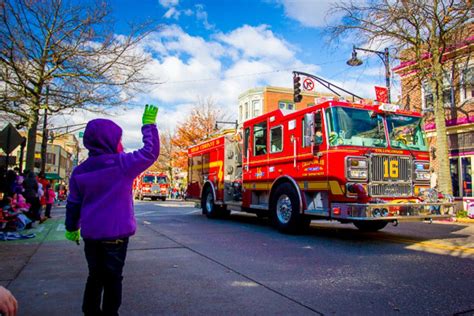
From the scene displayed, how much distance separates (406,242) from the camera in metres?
7.98

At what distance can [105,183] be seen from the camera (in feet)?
10.0

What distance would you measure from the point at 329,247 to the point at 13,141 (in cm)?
811

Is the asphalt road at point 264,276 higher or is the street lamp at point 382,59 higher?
the street lamp at point 382,59

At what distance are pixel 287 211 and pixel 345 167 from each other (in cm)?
201

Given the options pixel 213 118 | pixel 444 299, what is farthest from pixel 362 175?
pixel 213 118

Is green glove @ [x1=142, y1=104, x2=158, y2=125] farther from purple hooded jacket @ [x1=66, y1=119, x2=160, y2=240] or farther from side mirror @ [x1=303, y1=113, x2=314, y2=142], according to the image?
side mirror @ [x1=303, y1=113, x2=314, y2=142]

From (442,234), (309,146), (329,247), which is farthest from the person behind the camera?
(442,234)

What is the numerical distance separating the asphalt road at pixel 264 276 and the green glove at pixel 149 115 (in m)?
1.83

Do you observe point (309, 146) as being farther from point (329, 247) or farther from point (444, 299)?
point (444, 299)

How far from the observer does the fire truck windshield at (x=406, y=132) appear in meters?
8.56

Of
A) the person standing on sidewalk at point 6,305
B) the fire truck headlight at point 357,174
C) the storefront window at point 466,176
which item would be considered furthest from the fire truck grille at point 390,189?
the storefront window at point 466,176

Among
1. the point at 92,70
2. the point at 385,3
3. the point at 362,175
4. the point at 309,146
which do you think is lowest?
the point at 362,175

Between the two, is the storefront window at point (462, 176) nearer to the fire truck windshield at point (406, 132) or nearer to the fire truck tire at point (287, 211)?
the fire truck windshield at point (406, 132)

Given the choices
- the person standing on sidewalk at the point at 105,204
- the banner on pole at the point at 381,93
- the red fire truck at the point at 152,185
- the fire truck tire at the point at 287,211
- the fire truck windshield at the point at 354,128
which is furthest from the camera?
the red fire truck at the point at 152,185
